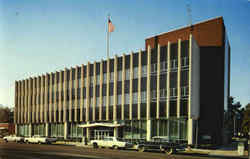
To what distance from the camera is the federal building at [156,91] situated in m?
39.9

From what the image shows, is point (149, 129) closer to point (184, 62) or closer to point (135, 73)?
point (135, 73)

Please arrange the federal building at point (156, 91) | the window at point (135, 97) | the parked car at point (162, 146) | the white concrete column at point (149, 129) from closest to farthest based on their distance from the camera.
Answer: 1. the parked car at point (162, 146)
2. the federal building at point (156, 91)
3. the white concrete column at point (149, 129)
4. the window at point (135, 97)

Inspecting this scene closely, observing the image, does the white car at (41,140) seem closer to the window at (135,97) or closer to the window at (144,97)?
the window at (135,97)

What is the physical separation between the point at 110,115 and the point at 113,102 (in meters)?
2.49

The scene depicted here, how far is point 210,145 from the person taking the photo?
3866 cm

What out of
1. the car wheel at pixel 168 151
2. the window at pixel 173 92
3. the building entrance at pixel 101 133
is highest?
the window at pixel 173 92

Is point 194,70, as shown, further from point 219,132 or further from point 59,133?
point 59,133

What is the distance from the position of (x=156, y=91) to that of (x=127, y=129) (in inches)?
350

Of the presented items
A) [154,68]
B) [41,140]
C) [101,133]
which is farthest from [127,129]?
[41,140]

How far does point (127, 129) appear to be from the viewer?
4591cm

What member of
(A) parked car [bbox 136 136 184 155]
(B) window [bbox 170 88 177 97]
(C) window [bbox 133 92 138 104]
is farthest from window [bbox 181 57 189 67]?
(A) parked car [bbox 136 136 184 155]

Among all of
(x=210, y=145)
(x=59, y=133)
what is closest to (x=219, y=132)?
(x=210, y=145)

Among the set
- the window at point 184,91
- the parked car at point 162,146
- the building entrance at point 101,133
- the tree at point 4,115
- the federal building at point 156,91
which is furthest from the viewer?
the tree at point 4,115

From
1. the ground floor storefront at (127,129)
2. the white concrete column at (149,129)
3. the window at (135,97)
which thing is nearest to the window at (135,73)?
the window at (135,97)
